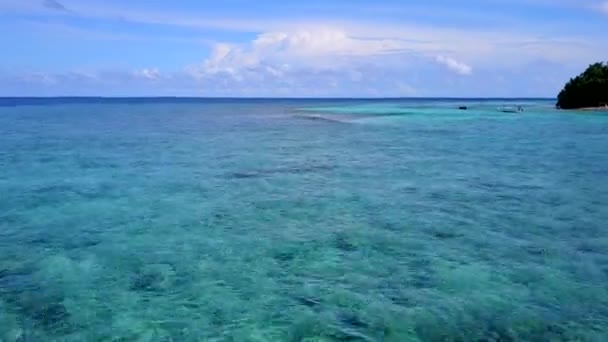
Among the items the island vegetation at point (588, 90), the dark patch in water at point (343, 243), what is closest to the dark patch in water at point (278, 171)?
the dark patch in water at point (343, 243)

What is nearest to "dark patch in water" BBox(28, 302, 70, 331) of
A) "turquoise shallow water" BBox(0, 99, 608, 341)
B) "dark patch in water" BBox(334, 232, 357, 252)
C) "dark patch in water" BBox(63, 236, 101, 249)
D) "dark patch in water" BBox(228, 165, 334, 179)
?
"turquoise shallow water" BBox(0, 99, 608, 341)

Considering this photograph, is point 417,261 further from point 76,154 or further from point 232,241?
point 76,154

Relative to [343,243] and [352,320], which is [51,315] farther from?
[343,243]

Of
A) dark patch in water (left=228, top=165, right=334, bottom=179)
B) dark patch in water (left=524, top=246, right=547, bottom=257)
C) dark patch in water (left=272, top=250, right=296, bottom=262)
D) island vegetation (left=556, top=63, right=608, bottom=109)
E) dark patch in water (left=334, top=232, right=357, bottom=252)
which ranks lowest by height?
dark patch in water (left=272, top=250, right=296, bottom=262)

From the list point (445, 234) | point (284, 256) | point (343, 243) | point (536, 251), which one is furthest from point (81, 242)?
point (536, 251)

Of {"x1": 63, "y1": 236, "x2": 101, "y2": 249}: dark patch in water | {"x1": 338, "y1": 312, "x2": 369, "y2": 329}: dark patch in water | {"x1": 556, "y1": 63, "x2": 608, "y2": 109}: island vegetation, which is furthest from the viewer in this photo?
{"x1": 556, "y1": 63, "x2": 608, "y2": 109}: island vegetation

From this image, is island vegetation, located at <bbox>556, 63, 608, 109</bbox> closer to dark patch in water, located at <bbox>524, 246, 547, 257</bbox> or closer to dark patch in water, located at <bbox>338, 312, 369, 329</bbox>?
dark patch in water, located at <bbox>524, 246, 547, 257</bbox>

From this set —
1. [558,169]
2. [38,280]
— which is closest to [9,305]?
[38,280]
